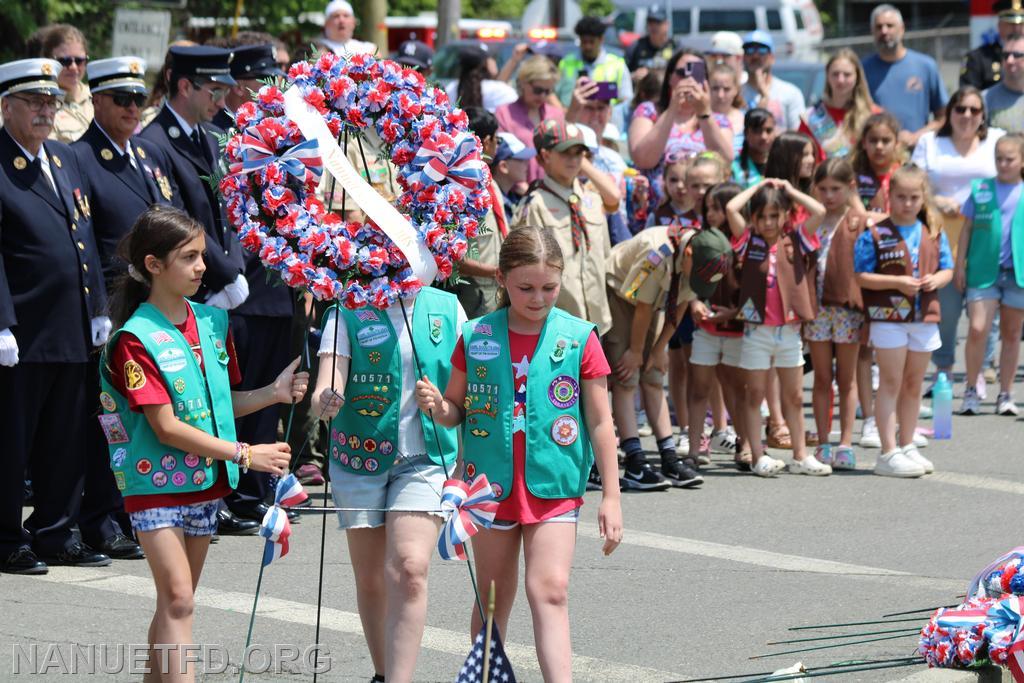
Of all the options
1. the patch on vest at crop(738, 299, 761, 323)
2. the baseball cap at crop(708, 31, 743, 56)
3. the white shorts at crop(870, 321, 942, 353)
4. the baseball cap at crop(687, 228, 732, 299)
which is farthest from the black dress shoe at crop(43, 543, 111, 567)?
the baseball cap at crop(708, 31, 743, 56)

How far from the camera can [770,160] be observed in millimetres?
10297

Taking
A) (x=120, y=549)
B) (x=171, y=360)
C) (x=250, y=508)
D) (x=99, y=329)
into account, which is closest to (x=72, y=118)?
(x=99, y=329)

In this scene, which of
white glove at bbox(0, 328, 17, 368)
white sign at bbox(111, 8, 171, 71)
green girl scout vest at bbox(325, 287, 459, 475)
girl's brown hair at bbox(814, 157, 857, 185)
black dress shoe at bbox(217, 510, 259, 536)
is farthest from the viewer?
white sign at bbox(111, 8, 171, 71)

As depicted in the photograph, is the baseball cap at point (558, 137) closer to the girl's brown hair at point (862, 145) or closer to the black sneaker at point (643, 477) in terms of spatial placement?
the black sneaker at point (643, 477)

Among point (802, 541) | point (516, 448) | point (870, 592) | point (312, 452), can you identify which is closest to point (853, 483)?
point (802, 541)

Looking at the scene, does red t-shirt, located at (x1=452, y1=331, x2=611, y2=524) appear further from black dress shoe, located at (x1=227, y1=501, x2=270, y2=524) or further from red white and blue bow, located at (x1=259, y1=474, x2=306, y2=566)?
black dress shoe, located at (x1=227, y1=501, x2=270, y2=524)

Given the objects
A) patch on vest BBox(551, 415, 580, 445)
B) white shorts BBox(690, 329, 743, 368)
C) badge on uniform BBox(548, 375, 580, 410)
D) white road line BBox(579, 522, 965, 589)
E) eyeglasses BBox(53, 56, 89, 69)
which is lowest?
white road line BBox(579, 522, 965, 589)

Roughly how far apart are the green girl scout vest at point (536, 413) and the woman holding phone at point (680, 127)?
5.64m

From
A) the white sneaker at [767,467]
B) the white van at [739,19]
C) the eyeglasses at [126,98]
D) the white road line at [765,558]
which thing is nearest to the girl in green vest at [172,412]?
the eyeglasses at [126,98]

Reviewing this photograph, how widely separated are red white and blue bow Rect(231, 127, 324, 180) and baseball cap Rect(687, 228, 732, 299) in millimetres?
4201

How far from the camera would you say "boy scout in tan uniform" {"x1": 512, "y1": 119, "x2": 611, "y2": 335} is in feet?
29.3

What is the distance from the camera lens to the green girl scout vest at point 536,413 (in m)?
5.35

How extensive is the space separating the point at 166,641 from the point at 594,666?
173 centimetres

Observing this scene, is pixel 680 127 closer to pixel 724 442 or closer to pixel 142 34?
pixel 724 442
